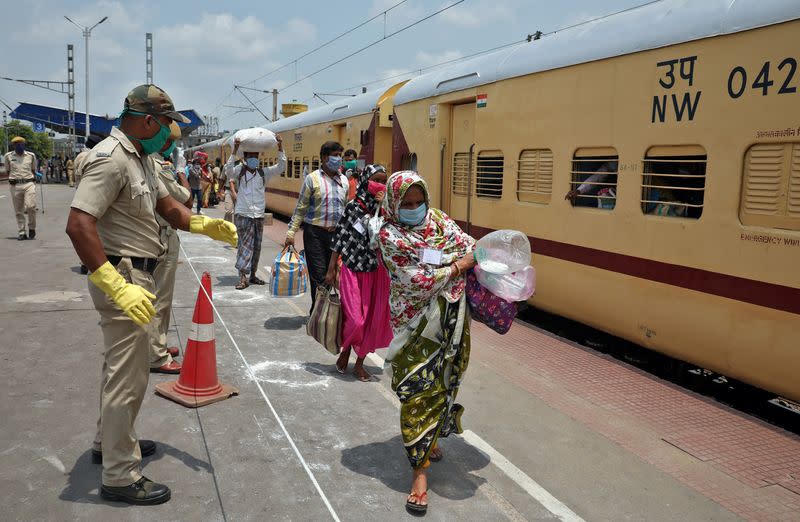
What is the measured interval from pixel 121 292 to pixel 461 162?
6259mm

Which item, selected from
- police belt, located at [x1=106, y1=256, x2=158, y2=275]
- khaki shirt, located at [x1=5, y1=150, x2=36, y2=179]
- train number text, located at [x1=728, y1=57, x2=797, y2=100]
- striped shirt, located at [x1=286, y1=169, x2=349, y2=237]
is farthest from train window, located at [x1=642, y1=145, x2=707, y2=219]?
khaki shirt, located at [x1=5, y1=150, x2=36, y2=179]

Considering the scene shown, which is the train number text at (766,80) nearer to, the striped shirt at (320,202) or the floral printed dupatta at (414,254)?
the floral printed dupatta at (414,254)

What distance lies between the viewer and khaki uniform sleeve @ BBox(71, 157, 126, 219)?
9.93ft

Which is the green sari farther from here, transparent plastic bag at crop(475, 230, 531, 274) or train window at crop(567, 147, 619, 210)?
train window at crop(567, 147, 619, 210)

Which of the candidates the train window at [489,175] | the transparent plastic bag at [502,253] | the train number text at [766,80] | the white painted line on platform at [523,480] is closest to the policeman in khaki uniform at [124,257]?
the transparent plastic bag at [502,253]

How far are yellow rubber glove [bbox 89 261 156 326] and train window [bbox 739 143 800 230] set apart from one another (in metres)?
4.00

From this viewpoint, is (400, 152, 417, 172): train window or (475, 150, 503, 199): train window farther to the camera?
(400, 152, 417, 172): train window

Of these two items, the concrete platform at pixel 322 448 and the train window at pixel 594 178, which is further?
the train window at pixel 594 178

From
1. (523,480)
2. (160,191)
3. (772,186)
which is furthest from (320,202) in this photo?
(772,186)

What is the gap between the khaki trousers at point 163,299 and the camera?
508 cm

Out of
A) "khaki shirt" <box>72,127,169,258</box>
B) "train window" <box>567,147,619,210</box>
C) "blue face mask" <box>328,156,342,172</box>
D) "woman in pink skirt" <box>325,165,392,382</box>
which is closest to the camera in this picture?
"khaki shirt" <box>72,127,169,258</box>

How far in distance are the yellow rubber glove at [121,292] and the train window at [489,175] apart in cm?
532

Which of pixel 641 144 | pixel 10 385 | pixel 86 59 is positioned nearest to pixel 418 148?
pixel 641 144

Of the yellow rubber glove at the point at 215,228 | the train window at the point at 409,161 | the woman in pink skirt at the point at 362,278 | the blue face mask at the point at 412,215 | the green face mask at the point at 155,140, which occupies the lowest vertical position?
the woman in pink skirt at the point at 362,278
